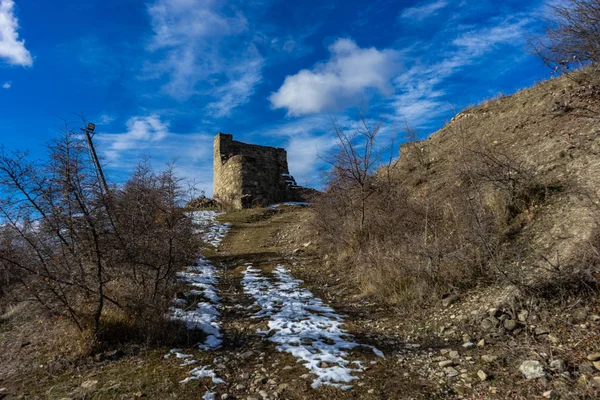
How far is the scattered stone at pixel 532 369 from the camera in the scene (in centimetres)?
293

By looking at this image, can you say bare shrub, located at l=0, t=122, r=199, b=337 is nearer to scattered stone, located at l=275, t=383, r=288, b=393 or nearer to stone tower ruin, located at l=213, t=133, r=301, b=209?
scattered stone, located at l=275, t=383, r=288, b=393

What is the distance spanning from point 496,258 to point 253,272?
5.55m

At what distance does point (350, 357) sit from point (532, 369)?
1751 mm

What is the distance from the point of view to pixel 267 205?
20.4 meters

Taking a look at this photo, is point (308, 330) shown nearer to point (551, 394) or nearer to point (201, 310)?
point (201, 310)

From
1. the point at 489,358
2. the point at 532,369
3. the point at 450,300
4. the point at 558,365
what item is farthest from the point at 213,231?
the point at 558,365

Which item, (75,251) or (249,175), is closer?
(75,251)

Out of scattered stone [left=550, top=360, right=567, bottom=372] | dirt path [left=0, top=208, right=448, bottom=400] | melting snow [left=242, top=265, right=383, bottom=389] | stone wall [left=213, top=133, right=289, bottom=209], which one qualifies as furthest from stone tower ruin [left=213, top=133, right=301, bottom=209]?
scattered stone [left=550, top=360, right=567, bottom=372]

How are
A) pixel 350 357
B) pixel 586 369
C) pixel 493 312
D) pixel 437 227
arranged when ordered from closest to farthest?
1. pixel 586 369
2. pixel 350 357
3. pixel 493 312
4. pixel 437 227

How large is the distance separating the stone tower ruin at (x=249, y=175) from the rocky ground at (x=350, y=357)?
49.8ft

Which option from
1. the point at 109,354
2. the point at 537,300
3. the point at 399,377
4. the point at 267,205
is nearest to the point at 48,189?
the point at 109,354

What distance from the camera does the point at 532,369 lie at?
3.00 m

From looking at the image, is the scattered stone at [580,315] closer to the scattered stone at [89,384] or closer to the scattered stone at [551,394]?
the scattered stone at [551,394]

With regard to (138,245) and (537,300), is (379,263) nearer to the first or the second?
(537,300)
